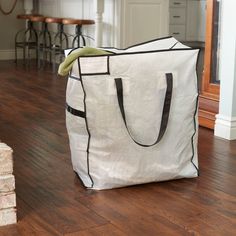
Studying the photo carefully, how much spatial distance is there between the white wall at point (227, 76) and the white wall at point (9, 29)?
180 inches

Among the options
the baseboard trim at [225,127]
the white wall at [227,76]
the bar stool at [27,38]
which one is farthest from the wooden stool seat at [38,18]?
the baseboard trim at [225,127]

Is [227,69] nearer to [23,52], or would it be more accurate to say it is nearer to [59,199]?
[59,199]

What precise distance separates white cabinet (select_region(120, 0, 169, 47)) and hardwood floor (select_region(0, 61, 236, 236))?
8.74ft

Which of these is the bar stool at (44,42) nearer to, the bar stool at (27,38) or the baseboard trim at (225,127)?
the bar stool at (27,38)

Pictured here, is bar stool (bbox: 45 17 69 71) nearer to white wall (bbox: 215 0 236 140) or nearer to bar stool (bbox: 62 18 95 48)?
bar stool (bbox: 62 18 95 48)

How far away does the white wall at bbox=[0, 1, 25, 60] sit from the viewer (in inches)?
292

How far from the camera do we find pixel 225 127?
11.1 feet

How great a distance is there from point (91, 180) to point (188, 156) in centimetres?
47

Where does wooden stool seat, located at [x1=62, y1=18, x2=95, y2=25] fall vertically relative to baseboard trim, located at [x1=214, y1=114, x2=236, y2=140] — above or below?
above

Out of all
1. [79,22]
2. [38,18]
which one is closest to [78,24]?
[79,22]

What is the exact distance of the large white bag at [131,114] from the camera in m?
2.30

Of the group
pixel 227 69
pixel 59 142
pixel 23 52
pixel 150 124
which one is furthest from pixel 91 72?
pixel 23 52

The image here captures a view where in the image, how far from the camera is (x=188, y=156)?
2.53 m

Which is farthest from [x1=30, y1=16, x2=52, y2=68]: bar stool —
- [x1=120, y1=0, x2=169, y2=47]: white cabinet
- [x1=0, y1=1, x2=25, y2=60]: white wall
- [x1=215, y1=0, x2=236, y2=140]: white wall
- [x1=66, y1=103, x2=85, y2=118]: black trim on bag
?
[x1=66, y1=103, x2=85, y2=118]: black trim on bag
